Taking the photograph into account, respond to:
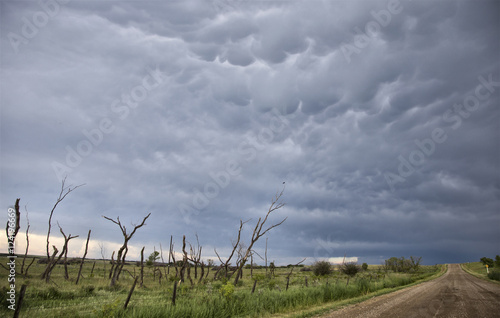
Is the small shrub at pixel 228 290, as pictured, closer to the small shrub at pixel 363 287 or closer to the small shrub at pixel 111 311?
the small shrub at pixel 111 311

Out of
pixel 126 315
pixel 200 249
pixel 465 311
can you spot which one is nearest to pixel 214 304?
pixel 126 315

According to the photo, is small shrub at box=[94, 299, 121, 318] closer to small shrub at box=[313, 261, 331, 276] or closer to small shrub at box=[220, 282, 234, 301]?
small shrub at box=[220, 282, 234, 301]

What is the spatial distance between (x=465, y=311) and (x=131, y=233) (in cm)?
2526

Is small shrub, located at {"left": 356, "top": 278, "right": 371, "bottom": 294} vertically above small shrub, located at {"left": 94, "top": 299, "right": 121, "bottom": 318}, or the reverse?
small shrub, located at {"left": 94, "top": 299, "right": 121, "bottom": 318}

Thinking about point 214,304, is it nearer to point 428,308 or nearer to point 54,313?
point 54,313

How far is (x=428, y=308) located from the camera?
13055mm

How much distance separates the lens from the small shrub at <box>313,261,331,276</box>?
5831 cm

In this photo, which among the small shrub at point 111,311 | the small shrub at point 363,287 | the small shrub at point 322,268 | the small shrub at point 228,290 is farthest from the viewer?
the small shrub at point 322,268

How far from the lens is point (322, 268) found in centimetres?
5894

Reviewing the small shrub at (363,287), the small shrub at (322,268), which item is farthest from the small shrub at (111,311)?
the small shrub at (322,268)

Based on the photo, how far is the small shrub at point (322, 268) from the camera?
58312 millimetres

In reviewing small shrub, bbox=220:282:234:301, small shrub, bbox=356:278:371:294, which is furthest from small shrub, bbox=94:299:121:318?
small shrub, bbox=356:278:371:294

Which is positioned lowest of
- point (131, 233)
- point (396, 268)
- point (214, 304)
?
point (396, 268)

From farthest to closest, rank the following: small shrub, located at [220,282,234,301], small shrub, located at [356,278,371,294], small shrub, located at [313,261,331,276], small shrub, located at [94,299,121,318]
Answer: small shrub, located at [313,261,331,276] < small shrub, located at [356,278,371,294] < small shrub, located at [220,282,234,301] < small shrub, located at [94,299,121,318]
